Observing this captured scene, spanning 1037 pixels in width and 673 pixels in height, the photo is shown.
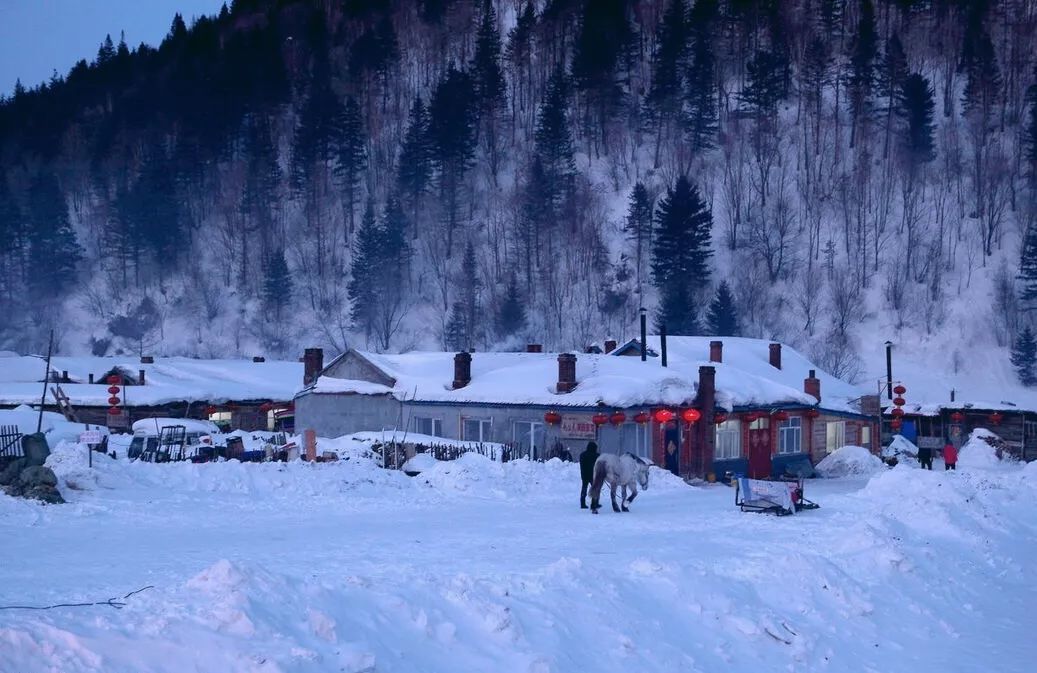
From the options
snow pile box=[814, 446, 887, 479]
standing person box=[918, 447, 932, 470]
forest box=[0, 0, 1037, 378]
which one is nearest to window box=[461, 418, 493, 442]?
snow pile box=[814, 446, 887, 479]

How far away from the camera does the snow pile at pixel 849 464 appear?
40.7m

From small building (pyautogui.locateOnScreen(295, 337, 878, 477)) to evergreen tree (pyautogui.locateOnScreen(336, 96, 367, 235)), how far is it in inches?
2256

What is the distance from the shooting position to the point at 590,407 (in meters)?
34.4

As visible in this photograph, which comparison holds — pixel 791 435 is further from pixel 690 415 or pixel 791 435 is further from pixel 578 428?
pixel 578 428

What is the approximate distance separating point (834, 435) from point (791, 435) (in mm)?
4447

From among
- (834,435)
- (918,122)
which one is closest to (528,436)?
(834,435)

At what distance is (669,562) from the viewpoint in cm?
1524

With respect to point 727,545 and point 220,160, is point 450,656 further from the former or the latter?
point 220,160

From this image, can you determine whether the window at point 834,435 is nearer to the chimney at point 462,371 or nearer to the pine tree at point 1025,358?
the chimney at point 462,371

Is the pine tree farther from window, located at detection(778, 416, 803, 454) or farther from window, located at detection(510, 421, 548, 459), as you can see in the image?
window, located at detection(510, 421, 548, 459)

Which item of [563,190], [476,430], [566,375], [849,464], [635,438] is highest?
[563,190]

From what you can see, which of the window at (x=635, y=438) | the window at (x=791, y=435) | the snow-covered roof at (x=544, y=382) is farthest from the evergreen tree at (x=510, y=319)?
the window at (x=635, y=438)

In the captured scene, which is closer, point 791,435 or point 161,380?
point 791,435

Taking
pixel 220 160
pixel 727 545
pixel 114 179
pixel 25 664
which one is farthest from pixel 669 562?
pixel 114 179
